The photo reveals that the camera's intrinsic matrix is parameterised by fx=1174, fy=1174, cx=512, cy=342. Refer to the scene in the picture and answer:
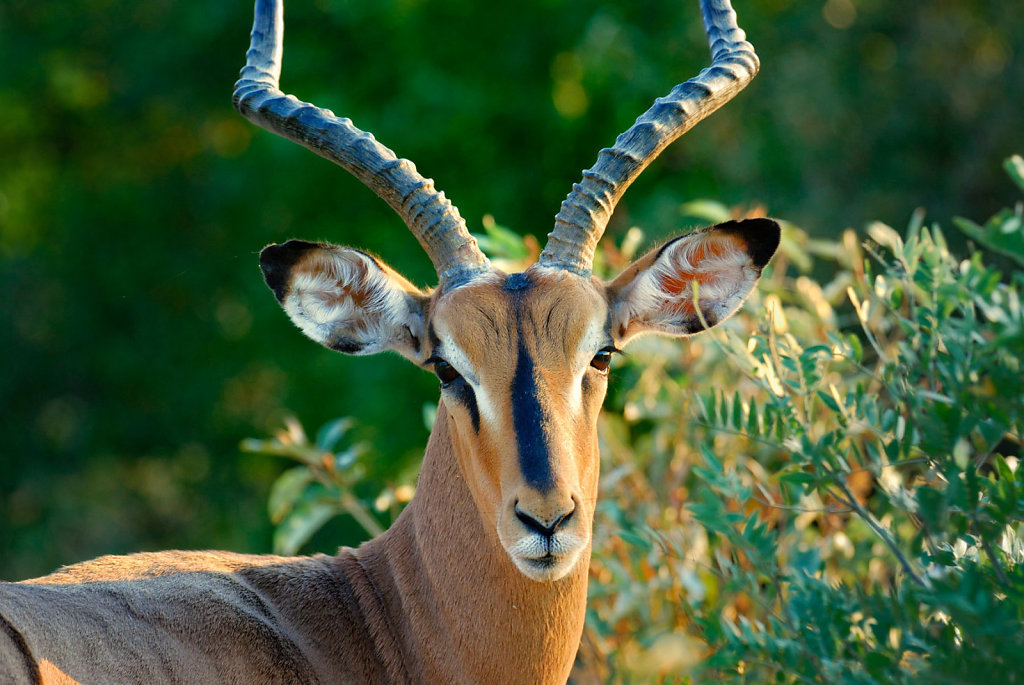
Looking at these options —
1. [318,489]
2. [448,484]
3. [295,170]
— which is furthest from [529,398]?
[295,170]

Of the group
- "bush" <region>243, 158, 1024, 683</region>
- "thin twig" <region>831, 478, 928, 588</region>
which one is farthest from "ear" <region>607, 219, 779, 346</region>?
"thin twig" <region>831, 478, 928, 588</region>

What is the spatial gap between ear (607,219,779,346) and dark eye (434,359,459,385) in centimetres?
72

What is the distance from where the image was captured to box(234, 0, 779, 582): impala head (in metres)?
4.18

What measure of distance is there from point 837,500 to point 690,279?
116 cm

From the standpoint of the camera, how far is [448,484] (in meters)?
4.79

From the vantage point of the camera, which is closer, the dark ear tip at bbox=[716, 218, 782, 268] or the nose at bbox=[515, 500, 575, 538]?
the nose at bbox=[515, 500, 575, 538]

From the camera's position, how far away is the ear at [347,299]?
16.3 feet

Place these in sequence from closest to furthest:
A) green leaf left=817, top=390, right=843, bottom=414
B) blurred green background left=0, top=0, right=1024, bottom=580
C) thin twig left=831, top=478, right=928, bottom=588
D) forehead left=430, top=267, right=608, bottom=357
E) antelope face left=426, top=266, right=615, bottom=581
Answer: thin twig left=831, top=478, right=928, bottom=588, antelope face left=426, top=266, right=615, bottom=581, green leaf left=817, top=390, right=843, bottom=414, forehead left=430, top=267, right=608, bottom=357, blurred green background left=0, top=0, right=1024, bottom=580

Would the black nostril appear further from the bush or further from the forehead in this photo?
the forehead

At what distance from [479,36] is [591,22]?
7.02 feet

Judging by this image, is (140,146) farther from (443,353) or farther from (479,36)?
(443,353)

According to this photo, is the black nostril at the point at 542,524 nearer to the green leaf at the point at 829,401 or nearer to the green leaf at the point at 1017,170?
the green leaf at the point at 829,401

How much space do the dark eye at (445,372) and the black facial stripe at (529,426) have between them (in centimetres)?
33

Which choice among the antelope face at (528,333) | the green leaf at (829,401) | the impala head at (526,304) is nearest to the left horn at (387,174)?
the impala head at (526,304)
